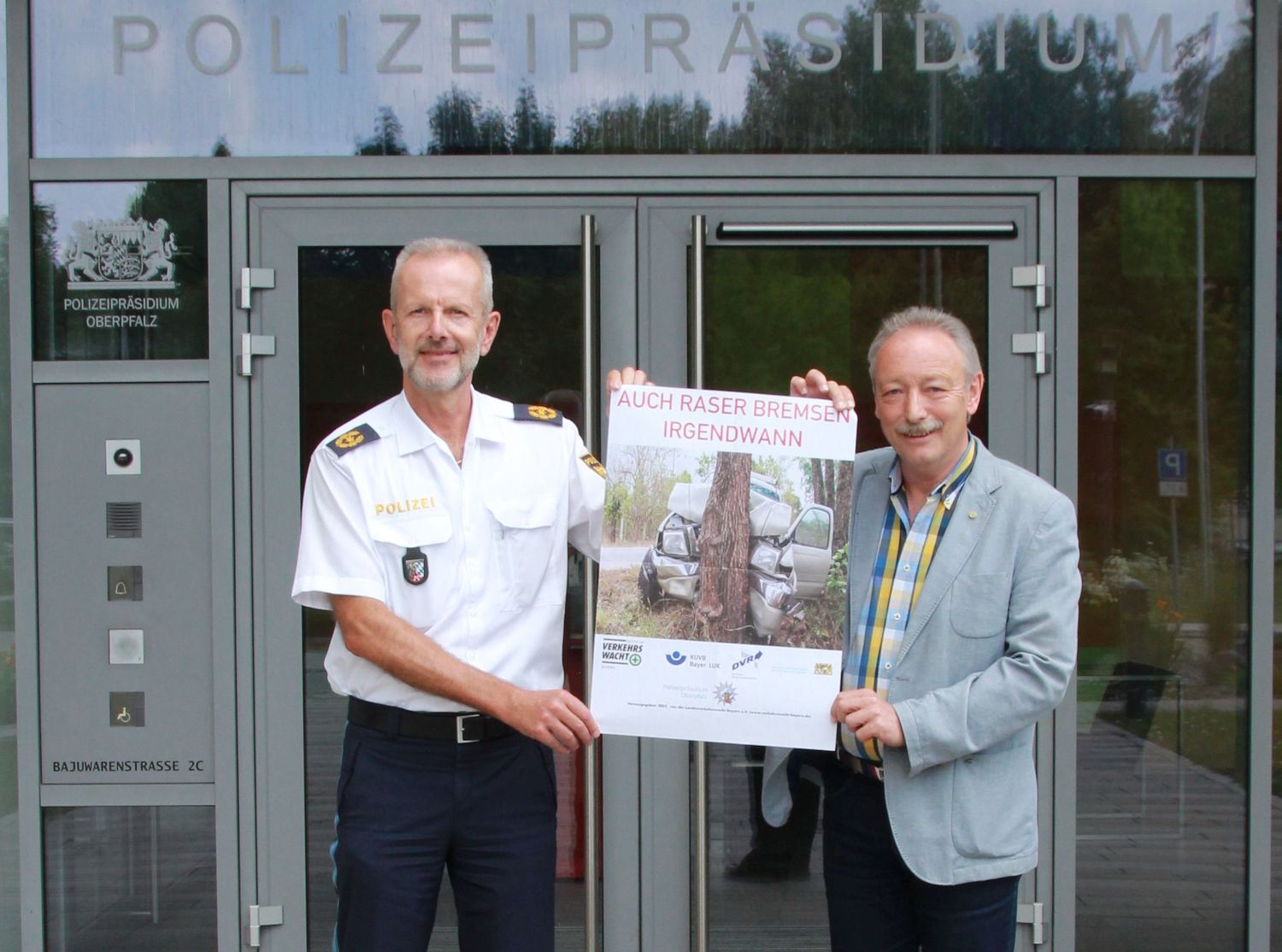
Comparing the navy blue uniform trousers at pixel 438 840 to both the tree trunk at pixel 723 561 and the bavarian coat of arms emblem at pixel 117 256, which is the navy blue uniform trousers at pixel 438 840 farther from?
the bavarian coat of arms emblem at pixel 117 256

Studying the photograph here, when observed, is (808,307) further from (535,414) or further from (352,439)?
(352,439)

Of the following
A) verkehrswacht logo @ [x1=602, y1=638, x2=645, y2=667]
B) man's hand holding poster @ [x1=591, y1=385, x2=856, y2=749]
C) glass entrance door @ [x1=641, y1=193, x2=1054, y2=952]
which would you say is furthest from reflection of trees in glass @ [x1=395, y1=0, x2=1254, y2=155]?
verkehrswacht logo @ [x1=602, y1=638, x2=645, y2=667]

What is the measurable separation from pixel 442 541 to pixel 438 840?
57cm

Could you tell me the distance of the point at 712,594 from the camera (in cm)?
222

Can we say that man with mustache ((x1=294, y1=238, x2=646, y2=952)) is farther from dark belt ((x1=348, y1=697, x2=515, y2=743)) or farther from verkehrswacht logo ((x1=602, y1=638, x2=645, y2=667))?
verkehrswacht logo ((x1=602, y1=638, x2=645, y2=667))

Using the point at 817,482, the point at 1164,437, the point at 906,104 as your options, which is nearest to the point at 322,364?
the point at 817,482

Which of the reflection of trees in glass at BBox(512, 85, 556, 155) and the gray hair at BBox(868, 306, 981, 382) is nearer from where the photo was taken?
the gray hair at BBox(868, 306, 981, 382)

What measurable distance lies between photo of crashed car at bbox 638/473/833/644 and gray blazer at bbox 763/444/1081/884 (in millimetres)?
213

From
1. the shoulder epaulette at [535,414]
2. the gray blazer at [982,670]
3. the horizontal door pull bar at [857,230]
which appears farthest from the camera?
the horizontal door pull bar at [857,230]

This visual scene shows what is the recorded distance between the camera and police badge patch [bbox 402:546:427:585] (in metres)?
2.19

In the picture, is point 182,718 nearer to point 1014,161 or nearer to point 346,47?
point 346,47

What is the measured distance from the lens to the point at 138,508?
11.0 ft

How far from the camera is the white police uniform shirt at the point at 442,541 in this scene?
2.20 m

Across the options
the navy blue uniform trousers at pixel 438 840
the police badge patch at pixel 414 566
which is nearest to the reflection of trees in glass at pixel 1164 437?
the navy blue uniform trousers at pixel 438 840
